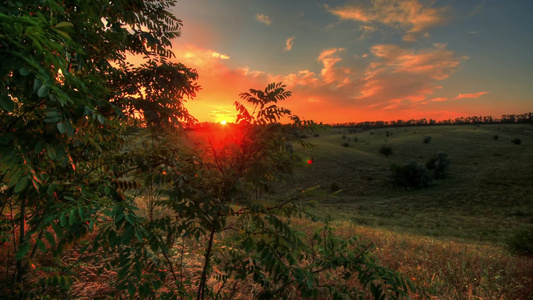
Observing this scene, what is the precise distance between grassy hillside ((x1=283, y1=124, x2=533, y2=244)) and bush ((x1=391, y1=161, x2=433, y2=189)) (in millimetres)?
1376

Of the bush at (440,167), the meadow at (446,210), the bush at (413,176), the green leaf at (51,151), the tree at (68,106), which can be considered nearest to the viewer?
the tree at (68,106)

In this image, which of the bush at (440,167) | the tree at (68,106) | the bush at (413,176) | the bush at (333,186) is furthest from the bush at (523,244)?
the bush at (440,167)

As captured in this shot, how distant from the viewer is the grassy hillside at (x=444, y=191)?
21.7 meters

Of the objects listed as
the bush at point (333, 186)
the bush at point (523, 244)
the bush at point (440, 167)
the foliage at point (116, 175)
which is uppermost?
the foliage at point (116, 175)

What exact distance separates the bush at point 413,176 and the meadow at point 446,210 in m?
1.40

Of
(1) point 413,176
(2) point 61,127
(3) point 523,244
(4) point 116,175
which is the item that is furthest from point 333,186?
(2) point 61,127

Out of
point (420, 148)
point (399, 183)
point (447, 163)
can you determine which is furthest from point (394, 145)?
point (399, 183)

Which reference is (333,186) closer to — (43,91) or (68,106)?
(68,106)

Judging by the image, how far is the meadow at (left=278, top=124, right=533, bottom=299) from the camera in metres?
5.09

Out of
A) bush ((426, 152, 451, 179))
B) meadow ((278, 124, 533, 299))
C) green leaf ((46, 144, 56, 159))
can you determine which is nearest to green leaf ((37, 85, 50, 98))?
green leaf ((46, 144, 56, 159))

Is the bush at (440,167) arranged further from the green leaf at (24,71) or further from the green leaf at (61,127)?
the green leaf at (24,71)

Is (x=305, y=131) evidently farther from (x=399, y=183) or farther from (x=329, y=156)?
(x=329, y=156)

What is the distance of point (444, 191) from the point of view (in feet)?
118

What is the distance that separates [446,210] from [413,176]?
1250cm
